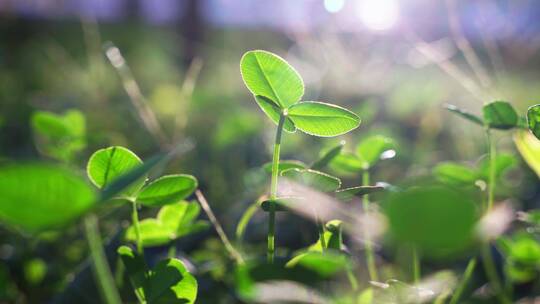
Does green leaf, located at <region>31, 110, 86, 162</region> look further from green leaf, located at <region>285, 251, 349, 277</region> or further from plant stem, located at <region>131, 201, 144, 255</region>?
green leaf, located at <region>285, 251, 349, 277</region>

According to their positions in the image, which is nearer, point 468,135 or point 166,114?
point 468,135

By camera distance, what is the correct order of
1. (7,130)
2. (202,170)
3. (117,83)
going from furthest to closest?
(117,83)
(7,130)
(202,170)

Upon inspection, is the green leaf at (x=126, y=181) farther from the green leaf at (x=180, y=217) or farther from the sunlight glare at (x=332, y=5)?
the sunlight glare at (x=332, y=5)

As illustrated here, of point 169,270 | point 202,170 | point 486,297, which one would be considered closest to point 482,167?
point 486,297

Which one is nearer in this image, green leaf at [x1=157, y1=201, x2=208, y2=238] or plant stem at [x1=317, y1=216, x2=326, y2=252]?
plant stem at [x1=317, y1=216, x2=326, y2=252]

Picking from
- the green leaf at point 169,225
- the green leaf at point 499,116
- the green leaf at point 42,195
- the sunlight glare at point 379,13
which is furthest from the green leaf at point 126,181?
the sunlight glare at point 379,13

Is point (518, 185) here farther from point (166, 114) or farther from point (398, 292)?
point (166, 114)

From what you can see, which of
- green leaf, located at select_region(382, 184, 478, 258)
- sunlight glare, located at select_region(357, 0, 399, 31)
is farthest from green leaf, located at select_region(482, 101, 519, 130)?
sunlight glare, located at select_region(357, 0, 399, 31)
